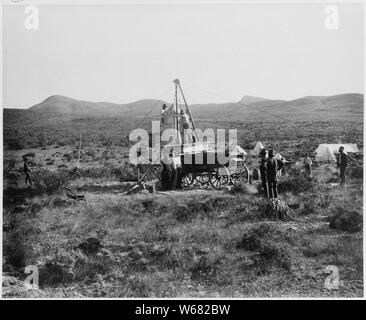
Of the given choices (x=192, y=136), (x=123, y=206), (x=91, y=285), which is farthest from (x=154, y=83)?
(x=91, y=285)

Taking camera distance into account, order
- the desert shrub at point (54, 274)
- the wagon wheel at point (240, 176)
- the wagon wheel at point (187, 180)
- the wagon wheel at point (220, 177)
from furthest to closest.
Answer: the wagon wheel at point (240, 176) → the wagon wheel at point (187, 180) → the wagon wheel at point (220, 177) → the desert shrub at point (54, 274)

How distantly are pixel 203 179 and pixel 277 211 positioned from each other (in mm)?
4257

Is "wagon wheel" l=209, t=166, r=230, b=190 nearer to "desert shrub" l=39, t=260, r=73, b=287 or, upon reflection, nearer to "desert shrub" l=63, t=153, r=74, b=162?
"desert shrub" l=39, t=260, r=73, b=287

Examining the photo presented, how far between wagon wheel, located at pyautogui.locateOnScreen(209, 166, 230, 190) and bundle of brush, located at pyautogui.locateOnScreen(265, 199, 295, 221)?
3.14m

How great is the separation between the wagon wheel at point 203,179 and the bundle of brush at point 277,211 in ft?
11.3

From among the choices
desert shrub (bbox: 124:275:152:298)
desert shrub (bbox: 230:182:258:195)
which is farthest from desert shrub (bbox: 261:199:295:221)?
desert shrub (bbox: 124:275:152:298)

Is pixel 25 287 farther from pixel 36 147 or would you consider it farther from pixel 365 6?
pixel 36 147

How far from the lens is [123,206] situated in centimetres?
1091

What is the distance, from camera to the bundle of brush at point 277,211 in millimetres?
9695

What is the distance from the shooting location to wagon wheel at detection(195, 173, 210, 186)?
42.9 ft

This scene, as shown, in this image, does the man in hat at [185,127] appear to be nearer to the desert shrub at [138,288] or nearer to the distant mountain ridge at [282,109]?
the desert shrub at [138,288]

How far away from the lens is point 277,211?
9.73 m

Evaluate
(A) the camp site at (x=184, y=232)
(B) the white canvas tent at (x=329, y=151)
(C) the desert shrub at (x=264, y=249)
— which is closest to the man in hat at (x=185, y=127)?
(A) the camp site at (x=184, y=232)
